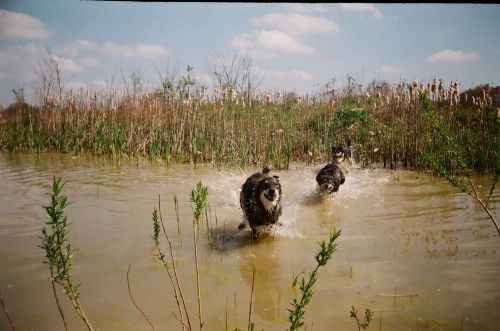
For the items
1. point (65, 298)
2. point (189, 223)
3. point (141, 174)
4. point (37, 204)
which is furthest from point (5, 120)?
point (65, 298)

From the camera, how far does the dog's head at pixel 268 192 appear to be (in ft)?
13.7

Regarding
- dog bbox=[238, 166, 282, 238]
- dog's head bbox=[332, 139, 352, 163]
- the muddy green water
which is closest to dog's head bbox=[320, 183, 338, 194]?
the muddy green water

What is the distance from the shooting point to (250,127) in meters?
9.23

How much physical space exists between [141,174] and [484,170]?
24.4ft

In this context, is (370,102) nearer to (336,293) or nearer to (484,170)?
(484,170)

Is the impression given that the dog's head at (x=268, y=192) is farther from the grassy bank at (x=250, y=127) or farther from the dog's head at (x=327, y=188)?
the grassy bank at (x=250, y=127)

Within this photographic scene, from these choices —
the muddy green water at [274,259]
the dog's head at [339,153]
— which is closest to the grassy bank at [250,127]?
the dog's head at [339,153]

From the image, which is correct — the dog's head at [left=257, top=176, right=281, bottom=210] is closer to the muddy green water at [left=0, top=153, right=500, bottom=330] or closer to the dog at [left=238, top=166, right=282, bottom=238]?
the dog at [left=238, top=166, right=282, bottom=238]

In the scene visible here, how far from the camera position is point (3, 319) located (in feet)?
8.31

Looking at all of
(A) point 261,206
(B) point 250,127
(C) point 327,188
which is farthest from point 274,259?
(B) point 250,127

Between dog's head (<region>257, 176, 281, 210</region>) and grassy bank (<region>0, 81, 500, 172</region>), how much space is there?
362 cm

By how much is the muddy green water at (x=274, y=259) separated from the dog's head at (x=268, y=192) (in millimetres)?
458

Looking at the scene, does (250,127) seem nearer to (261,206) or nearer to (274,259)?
(261,206)

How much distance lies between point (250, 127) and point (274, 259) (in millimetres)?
5806
